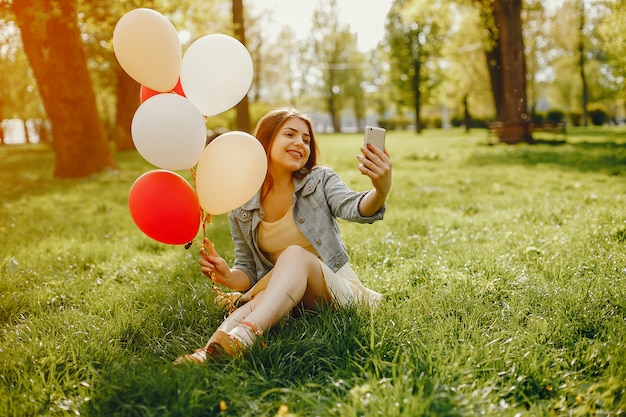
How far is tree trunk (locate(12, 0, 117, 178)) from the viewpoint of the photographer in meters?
9.37

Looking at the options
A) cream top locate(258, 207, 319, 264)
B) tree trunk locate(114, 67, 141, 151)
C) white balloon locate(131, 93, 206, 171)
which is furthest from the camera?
tree trunk locate(114, 67, 141, 151)

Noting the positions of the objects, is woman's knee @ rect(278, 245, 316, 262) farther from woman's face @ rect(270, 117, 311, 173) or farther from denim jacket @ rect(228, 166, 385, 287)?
woman's face @ rect(270, 117, 311, 173)

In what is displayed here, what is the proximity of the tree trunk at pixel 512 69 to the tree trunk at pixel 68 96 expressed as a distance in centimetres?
1061

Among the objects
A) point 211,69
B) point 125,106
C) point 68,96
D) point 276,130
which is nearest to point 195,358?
point 276,130

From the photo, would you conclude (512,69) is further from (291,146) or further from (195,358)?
(195,358)

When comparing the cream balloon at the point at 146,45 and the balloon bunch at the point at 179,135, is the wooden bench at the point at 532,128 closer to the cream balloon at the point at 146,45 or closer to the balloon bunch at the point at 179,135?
the balloon bunch at the point at 179,135

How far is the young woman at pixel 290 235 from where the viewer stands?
2268 mm

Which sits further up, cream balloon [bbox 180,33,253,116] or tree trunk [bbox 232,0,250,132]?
tree trunk [bbox 232,0,250,132]

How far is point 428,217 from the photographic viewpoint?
513 centimetres

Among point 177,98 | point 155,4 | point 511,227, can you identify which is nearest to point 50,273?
point 177,98

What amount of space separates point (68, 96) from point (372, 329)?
966 centimetres

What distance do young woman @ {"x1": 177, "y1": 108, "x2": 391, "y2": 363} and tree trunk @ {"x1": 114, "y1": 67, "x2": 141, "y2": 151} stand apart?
16.7 m

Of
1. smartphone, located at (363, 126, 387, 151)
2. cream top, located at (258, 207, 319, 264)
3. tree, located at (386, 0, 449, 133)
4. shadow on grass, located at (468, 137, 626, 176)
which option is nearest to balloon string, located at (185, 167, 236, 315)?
cream top, located at (258, 207, 319, 264)

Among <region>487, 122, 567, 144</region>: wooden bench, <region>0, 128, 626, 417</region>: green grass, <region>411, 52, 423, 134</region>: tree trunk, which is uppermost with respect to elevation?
<region>411, 52, 423, 134</region>: tree trunk
